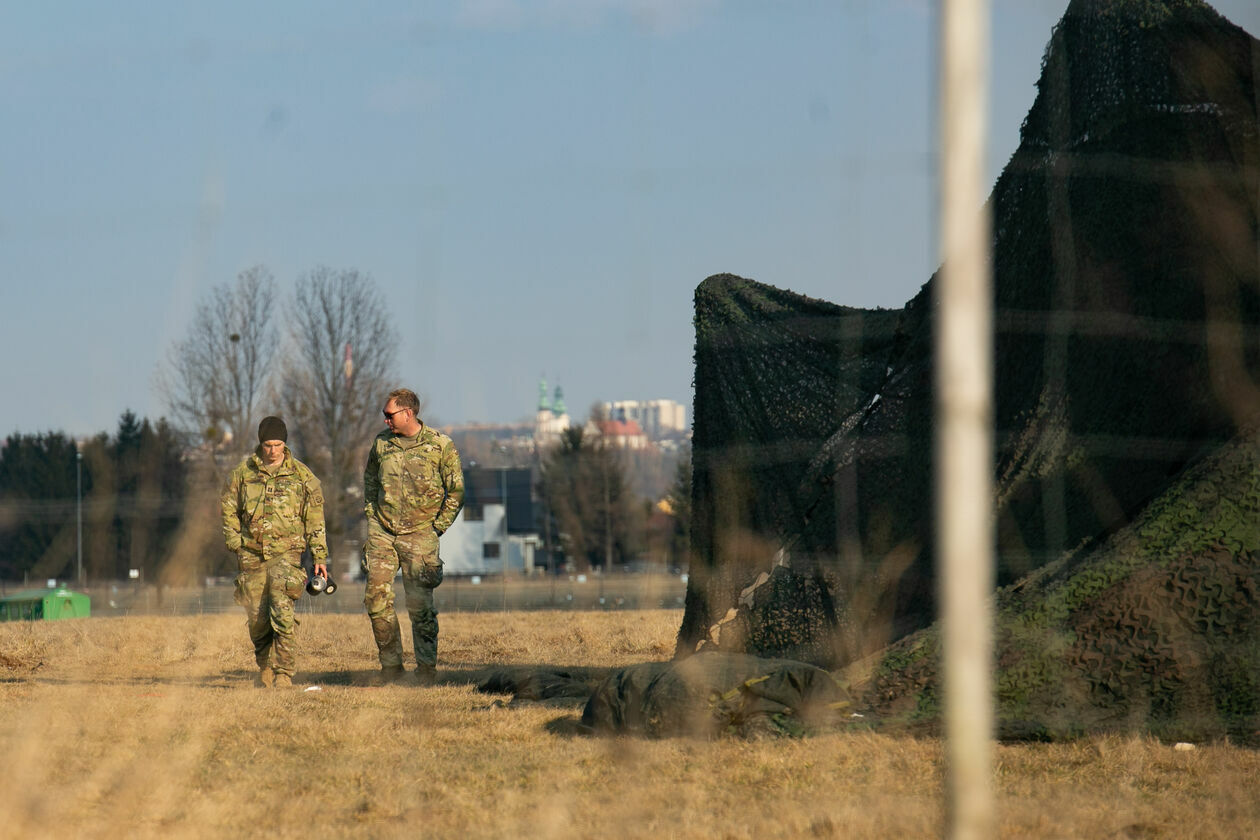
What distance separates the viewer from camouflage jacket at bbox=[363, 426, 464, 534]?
27.5 feet

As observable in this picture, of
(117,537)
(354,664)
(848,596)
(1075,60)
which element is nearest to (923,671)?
(848,596)

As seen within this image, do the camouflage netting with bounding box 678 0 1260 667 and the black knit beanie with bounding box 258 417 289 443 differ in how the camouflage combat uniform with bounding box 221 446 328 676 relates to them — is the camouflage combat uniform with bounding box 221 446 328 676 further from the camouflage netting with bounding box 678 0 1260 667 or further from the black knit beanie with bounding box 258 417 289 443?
the camouflage netting with bounding box 678 0 1260 667

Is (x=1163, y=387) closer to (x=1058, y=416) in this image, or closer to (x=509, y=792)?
(x=1058, y=416)

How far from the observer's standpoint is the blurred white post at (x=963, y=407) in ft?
6.61

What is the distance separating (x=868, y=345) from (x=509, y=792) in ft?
13.2

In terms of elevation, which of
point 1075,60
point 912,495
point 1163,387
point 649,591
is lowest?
point 649,591

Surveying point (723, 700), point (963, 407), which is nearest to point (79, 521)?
point (723, 700)

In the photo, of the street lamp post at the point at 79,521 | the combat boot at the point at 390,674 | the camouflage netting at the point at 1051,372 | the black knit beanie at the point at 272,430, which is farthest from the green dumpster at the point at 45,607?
the street lamp post at the point at 79,521

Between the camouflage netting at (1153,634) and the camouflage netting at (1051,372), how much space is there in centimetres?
12

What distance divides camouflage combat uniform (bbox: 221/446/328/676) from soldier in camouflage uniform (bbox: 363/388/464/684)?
38 cm

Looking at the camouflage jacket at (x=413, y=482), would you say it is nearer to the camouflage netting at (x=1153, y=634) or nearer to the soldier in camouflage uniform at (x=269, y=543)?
the soldier in camouflage uniform at (x=269, y=543)

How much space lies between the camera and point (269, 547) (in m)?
8.33

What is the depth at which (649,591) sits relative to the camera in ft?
122

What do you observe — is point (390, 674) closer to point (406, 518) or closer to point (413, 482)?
point (406, 518)
